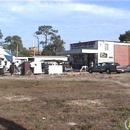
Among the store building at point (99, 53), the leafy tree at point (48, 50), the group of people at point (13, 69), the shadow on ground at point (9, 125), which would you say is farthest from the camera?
the leafy tree at point (48, 50)

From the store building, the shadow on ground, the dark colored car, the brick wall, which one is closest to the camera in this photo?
the shadow on ground

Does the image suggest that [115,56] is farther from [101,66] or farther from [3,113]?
[3,113]

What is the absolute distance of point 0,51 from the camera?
50531 mm

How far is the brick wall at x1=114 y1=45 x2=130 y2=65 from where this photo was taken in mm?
74312

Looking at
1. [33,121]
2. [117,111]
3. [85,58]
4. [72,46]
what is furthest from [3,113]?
[72,46]

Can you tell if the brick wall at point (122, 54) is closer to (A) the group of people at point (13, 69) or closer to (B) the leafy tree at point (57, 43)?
(A) the group of people at point (13, 69)

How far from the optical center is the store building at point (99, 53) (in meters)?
71.8

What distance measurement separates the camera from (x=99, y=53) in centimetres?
7156

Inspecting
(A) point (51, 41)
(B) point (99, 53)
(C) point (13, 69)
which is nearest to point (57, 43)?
(A) point (51, 41)

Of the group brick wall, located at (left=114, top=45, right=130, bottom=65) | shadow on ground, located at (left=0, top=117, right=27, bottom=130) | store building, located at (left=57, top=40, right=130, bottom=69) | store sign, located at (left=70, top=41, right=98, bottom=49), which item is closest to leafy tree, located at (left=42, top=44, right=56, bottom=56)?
store sign, located at (left=70, top=41, right=98, bottom=49)

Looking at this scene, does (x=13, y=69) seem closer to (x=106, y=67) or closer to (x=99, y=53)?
(x=106, y=67)

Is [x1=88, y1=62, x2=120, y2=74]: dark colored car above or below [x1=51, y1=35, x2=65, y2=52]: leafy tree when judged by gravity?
below

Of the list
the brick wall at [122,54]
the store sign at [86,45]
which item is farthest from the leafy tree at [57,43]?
the brick wall at [122,54]

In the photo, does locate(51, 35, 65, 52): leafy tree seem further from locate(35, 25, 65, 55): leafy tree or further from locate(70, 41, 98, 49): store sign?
locate(70, 41, 98, 49): store sign
